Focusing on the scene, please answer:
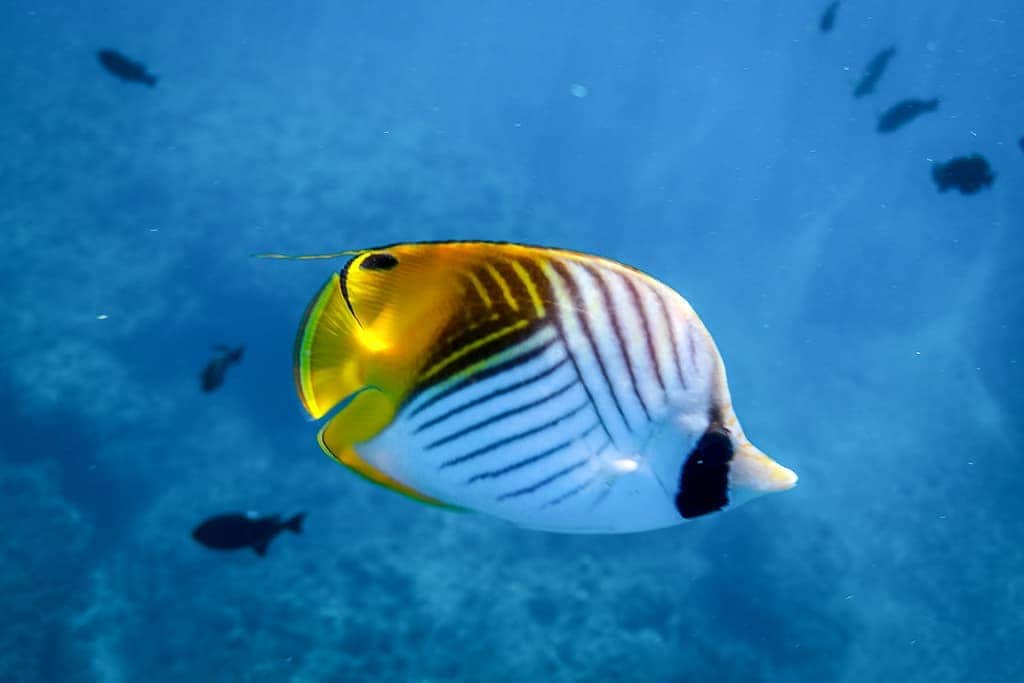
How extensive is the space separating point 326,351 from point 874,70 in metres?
9.84

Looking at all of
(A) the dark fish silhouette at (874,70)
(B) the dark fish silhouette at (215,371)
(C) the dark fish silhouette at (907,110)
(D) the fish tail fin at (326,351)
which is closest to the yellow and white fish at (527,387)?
(D) the fish tail fin at (326,351)

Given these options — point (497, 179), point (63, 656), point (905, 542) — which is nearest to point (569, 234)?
point (497, 179)

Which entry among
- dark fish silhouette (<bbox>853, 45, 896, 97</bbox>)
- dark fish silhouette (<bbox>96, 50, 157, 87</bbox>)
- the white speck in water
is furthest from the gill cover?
dark fish silhouette (<bbox>96, 50, 157, 87</bbox>)

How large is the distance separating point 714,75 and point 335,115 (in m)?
17.4

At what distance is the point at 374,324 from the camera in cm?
89

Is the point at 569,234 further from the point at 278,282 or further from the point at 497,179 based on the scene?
the point at 278,282

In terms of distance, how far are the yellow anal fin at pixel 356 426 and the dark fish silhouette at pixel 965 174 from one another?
6986 mm

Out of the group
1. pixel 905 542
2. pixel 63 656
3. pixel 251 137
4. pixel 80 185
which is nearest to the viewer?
pixel 63 656

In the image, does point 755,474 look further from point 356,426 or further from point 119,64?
point 119,64

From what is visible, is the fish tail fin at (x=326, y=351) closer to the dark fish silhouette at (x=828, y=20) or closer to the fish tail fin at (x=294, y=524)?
the fish tail fin at (x=294, y=524)

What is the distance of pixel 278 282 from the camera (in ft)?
48.4

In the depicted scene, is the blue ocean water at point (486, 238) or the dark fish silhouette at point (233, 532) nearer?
the dark fish silhouette at point (233, 532)

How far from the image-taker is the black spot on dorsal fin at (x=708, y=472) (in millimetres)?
865

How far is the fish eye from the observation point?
87 centimetres
